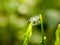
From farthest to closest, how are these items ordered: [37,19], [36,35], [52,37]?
1. [36,35]
2. [52,37]
3. [37,19]

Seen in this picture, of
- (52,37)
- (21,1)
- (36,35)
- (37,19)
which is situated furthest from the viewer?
(21,1)

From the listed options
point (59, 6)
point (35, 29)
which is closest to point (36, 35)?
point (35, 29)

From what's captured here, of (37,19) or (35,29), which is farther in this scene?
(35,29)

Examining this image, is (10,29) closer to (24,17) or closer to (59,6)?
(24,17)

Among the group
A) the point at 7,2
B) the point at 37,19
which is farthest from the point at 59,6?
the point at 37,19

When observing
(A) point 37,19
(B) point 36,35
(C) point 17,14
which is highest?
(A) point 37,19

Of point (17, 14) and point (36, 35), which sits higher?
point (17, 14)
